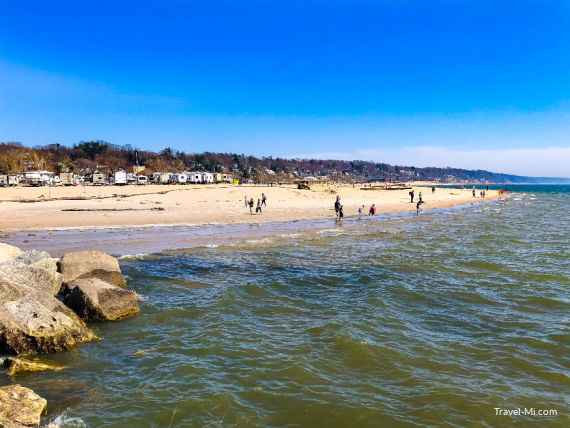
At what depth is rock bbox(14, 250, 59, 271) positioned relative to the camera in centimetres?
1241

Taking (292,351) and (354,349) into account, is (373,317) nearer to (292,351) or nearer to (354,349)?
(354,349)

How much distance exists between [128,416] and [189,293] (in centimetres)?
703

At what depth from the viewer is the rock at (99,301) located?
415 inches

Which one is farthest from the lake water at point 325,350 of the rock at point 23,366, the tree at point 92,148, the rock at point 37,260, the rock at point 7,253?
the tree at point 92,148

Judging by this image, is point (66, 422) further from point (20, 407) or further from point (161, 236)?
point (161, 236)

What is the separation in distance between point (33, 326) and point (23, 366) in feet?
3.50

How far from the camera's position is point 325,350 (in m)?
9.02

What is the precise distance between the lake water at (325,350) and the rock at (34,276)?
2.32 metres

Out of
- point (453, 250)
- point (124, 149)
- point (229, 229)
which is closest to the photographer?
point (453, 250)

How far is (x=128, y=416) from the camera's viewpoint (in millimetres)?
6504

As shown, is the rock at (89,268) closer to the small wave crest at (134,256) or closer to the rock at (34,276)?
the rock at (34,276)

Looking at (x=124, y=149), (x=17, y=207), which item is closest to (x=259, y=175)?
(x=124, y=149)

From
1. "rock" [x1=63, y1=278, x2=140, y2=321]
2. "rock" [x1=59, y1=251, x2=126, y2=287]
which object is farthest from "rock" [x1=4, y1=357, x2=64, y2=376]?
"rock" [x1=59, y1=251, x2=126, y2=287]

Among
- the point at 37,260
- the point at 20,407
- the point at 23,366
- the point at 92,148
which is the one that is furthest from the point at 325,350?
the point at 92,148
